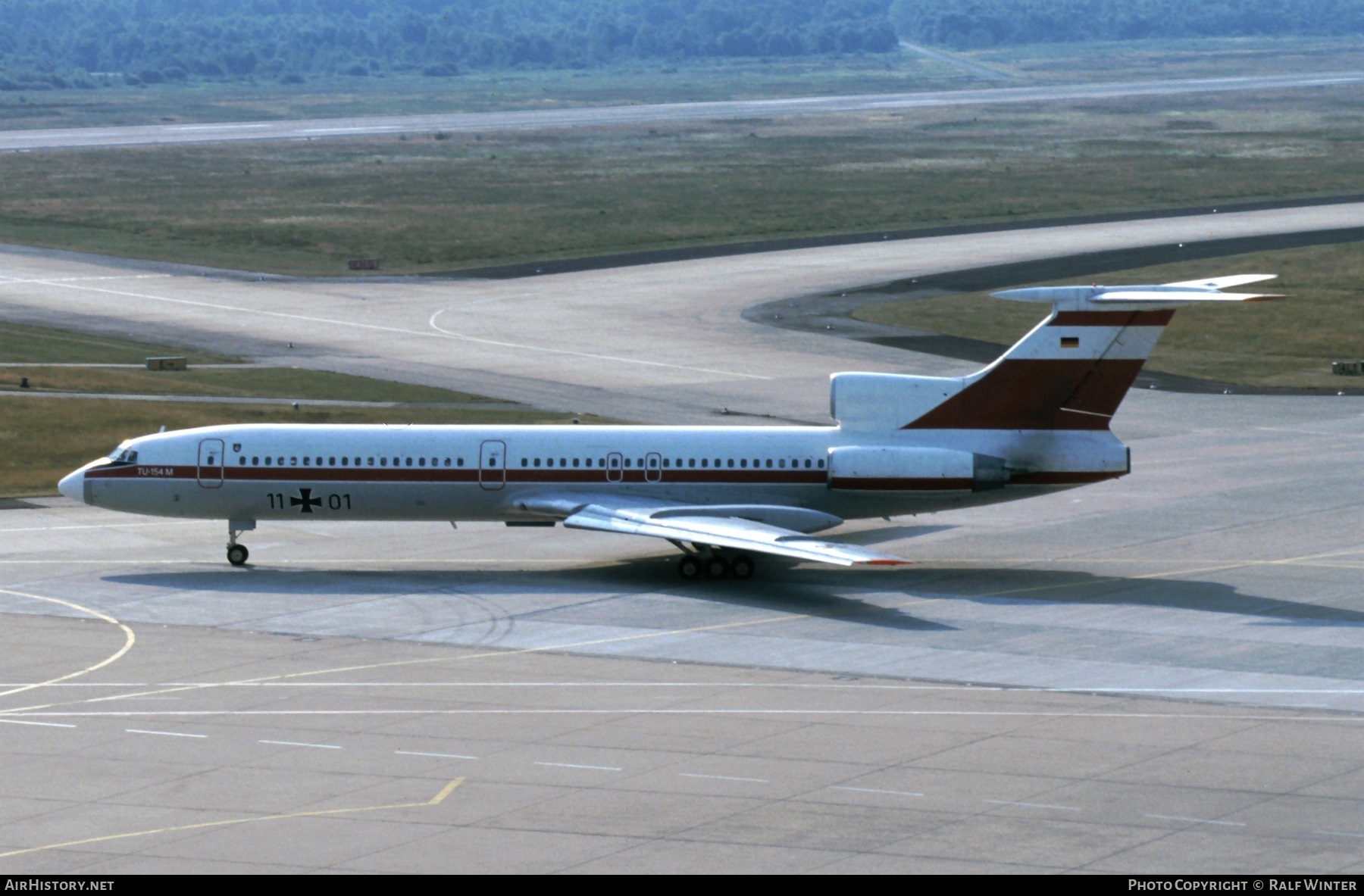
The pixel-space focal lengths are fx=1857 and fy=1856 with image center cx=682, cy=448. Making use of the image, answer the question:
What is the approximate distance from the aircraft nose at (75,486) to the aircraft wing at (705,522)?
40.2 ft

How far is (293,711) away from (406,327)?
58.5 meters

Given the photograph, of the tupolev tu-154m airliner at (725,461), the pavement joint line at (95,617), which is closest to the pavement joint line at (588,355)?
the tupolev tu-154m airliner at (725,461)

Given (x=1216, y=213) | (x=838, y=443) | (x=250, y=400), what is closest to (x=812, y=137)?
(x=1216, y=213)

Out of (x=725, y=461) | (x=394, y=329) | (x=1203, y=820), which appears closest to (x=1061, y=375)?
(x=725, y=461)

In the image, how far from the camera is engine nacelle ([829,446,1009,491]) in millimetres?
47562

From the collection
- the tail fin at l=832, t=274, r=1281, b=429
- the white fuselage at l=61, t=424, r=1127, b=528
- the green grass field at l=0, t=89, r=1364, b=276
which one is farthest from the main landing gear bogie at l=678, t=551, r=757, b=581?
the green grass field at l=0, t=89, r=1364, b=276

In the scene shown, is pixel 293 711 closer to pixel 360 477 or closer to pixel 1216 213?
pixel 360 477

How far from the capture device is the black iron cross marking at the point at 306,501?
4962 cm

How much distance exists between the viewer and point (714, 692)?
1444 inches

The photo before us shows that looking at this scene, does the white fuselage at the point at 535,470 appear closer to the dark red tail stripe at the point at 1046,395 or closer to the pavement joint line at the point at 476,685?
the dark red tail stripe at the point at 1046,395

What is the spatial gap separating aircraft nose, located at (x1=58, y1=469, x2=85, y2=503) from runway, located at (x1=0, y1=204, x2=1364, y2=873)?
5.70 ft

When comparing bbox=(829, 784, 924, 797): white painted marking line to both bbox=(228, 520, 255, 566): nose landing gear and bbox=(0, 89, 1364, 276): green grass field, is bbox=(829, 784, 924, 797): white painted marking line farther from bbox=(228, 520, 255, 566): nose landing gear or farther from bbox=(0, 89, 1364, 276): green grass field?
bbox=(0, 89, 1364, 276): green grass field

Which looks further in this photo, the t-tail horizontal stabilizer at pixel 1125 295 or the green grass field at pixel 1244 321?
the green grass field at pixel 1244 321

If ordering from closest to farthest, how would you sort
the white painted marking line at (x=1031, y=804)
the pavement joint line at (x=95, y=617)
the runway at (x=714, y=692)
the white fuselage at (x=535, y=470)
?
the runway at (x=714, y=692) < the white painted marking line at (x=1031, y=804) < the pavement joint line at (x=95, y=617) < the white fuselage at (x=535, y=470)
